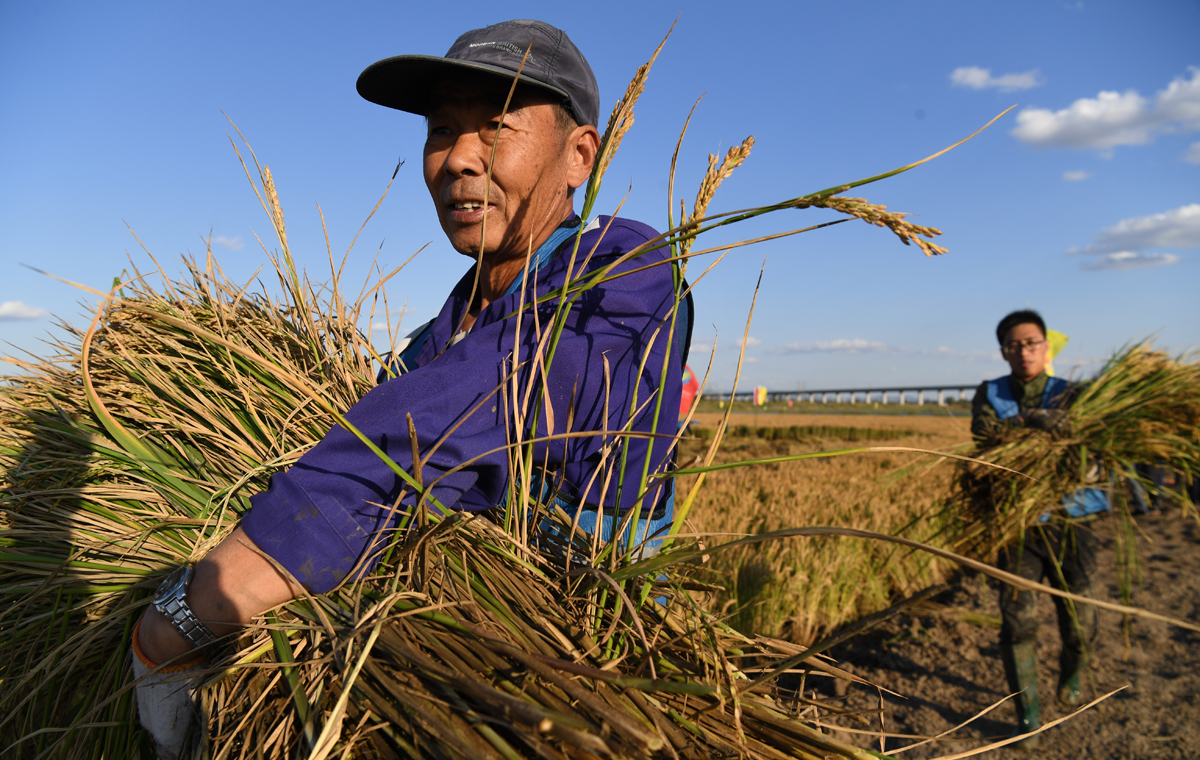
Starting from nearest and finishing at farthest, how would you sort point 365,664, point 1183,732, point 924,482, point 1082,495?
point 365,664 < point 1183,732 < point 1082,495 < point 924,482

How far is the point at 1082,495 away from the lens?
3768mm

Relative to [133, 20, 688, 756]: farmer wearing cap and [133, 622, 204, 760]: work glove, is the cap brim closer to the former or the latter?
[133, 20, 688, 756]: farmer wearing cap

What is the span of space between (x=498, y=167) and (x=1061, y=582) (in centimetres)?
421

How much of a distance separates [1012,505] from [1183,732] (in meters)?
1.41

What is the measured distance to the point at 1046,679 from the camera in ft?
14.2

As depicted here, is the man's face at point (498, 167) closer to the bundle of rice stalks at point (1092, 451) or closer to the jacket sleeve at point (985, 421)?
the bundle of rice stalks at point (1092, 451)

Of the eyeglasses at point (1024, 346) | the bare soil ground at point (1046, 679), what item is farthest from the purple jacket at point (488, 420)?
the eyeglasses at point (1024, 346)

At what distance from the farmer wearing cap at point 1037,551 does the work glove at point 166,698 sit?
3977 millimetres

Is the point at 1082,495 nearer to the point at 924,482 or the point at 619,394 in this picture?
the point at 619,394

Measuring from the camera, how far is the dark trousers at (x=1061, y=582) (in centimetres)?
368

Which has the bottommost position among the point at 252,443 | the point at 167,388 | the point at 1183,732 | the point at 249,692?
the point at 1183,732

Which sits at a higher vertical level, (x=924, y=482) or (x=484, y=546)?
(x=484, y=546)

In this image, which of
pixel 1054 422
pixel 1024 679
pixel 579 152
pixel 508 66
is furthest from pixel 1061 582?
pixel 508 66

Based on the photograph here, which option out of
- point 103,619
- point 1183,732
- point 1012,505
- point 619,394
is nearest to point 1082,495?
point 1012,505
